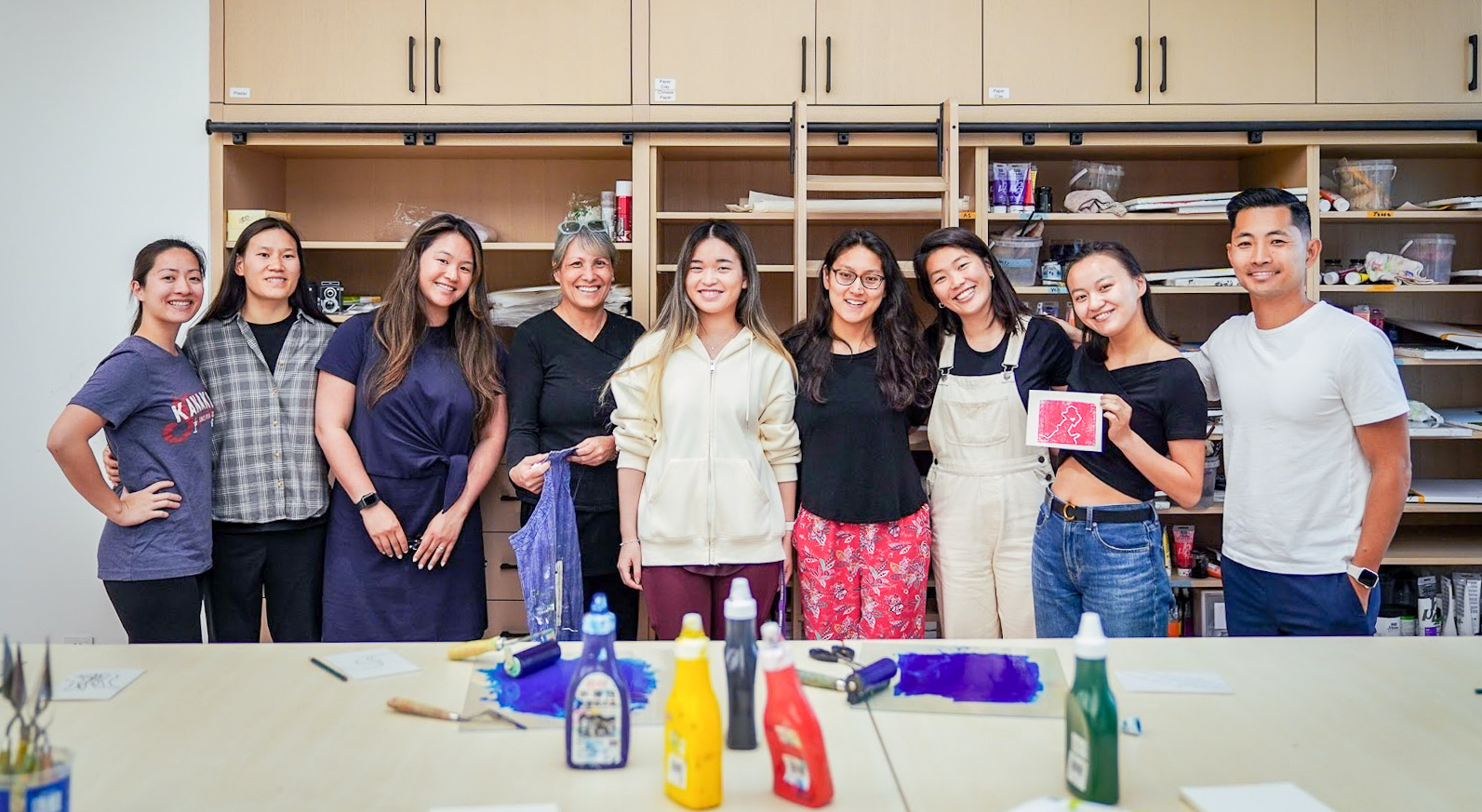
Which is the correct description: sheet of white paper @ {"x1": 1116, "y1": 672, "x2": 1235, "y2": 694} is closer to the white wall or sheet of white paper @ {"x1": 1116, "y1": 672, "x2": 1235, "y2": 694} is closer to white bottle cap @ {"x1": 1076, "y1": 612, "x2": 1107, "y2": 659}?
white bottle cap @ {"x1": 1076, "y1": 612, "x2": 1107, "y2": 659}

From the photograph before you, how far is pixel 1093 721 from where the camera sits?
120 centimetres

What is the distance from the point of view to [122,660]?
1.75 m

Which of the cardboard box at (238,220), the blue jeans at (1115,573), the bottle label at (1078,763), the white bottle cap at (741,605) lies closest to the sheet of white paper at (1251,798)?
the bottle label at (1078,763)

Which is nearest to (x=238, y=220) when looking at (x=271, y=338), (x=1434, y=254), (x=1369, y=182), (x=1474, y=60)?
(x=271, y=338)

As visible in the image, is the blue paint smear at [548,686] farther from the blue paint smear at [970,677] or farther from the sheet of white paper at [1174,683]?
the sheet of white paper at [1174,683]

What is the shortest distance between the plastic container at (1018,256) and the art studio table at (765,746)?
79.7 inches

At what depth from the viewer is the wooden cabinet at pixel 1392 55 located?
11.4 feet

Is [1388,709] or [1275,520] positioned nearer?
[1388,709]

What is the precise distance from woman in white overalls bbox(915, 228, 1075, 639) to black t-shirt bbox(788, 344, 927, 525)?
112 mm

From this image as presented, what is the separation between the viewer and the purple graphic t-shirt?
249 cm

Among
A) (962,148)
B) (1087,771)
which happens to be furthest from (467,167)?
(1087,771)

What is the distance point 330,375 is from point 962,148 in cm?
219

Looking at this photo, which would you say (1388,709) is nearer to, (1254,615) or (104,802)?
(1254,615)

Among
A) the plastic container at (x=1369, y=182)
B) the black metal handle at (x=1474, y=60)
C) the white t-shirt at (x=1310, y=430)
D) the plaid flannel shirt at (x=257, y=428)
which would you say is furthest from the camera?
→ the plastic container at (x=1369, y=182)
